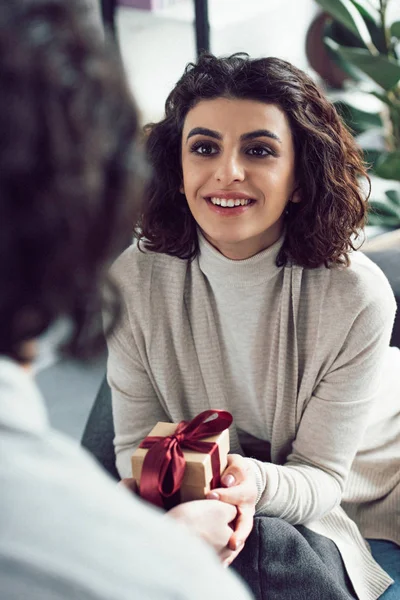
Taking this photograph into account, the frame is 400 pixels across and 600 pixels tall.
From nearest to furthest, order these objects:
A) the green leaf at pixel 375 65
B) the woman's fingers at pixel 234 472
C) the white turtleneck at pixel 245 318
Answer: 1. the woman's fingers at pixel 234 472
2. the white turtleneck at pixel 245 318
3. the green leaf at pixel 375 65

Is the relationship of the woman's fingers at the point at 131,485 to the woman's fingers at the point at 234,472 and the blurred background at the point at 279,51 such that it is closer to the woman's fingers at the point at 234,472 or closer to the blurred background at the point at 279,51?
the woman's fingers at the point at 234,472

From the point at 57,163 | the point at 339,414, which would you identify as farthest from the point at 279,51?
the point at 57,163

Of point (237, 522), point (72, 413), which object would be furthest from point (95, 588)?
point (72, 413)

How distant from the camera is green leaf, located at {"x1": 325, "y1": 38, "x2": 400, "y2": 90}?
2.24 m

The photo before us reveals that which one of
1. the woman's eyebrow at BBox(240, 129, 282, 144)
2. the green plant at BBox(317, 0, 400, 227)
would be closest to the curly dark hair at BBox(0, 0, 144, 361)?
the woman's eyebrow at BBox(240, 129, 282, 144)

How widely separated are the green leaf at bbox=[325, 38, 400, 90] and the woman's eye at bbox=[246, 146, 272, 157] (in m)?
1.06

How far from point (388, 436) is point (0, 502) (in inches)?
44.6

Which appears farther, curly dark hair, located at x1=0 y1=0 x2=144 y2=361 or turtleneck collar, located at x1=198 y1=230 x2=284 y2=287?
turtleneck collar, located at x1=198 y1=230 x2=284 y2=287

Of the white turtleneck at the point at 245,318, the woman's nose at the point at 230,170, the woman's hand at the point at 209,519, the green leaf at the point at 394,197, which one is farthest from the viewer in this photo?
the green leaf at the point at 394,197

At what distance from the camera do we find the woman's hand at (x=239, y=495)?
1.14 metres

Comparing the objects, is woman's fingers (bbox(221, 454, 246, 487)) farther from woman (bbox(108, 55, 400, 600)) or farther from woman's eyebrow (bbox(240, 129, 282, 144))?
woman's eyebrow (bbox(240, 129, 282, 144))

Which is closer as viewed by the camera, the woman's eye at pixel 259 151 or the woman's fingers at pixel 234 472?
the woman's fingers at pixel 234 472

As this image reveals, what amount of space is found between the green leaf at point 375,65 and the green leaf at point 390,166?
21 centimetres

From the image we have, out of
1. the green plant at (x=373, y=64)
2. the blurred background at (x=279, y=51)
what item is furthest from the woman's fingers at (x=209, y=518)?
the green plant at (x=373, y=64)
